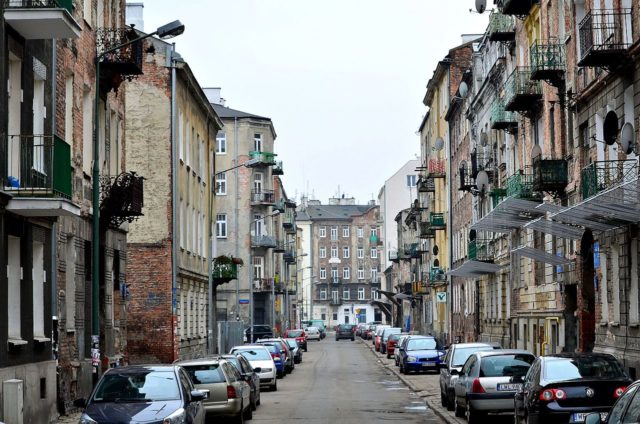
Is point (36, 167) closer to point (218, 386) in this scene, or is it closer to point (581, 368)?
point (218, 386)

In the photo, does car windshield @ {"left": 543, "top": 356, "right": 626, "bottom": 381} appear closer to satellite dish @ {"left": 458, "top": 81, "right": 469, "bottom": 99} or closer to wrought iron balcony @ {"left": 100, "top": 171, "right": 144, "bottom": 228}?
wrought iron balcony @ {"left": 100, "top": 171, "right": 144, "bottom": 228}

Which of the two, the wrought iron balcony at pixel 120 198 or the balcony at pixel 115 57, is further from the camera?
the balcony at pixel 115 57

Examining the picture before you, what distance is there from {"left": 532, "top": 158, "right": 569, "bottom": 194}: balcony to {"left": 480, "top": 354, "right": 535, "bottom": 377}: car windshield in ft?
36.4

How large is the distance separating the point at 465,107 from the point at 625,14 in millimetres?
34604

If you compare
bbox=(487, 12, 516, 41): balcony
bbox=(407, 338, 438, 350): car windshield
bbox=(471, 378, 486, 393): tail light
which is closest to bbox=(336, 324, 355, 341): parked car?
bbox=(407, 338, 438, 350): car windshield

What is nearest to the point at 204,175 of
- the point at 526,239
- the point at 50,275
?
the point at 526,239

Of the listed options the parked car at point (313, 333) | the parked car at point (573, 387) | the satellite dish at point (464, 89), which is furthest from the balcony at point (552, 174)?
the parked car at point (313, 333)

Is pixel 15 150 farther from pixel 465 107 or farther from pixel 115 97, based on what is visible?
pixel 465 107

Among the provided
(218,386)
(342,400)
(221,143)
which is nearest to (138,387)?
(218,386)

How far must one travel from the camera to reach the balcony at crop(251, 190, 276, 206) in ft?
287

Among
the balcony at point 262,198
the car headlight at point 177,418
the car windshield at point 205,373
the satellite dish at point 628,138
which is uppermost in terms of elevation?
the balcony at point 262,198

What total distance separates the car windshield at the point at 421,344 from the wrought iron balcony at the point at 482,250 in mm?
4948

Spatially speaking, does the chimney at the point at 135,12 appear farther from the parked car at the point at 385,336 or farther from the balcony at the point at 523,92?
the parked car at the point at 385,336

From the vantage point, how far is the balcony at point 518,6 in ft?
124
